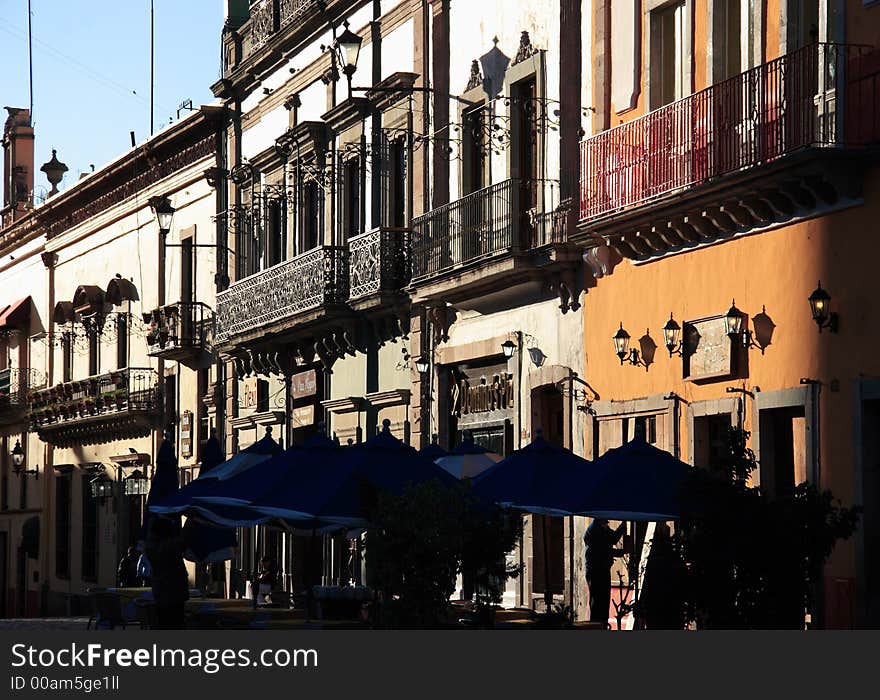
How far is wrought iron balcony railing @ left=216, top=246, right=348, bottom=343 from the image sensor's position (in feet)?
96.7

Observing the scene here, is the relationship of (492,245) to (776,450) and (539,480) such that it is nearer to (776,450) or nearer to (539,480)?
(776,450)

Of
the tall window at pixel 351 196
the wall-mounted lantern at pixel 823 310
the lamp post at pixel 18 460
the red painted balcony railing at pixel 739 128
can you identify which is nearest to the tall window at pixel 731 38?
the red painted balcony railing at pixel 739 128

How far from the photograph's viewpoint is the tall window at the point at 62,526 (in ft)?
150

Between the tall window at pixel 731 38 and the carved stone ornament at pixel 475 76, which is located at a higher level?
the carved stone ornament at pixel 475 76

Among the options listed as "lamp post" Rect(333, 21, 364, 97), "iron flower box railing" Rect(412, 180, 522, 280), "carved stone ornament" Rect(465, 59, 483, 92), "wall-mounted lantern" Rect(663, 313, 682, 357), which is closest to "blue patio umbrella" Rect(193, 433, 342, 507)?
"wall-mounted lantern" Rect(663, 313, 682, 357)

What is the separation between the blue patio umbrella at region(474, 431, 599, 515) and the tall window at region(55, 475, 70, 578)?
1119 inches

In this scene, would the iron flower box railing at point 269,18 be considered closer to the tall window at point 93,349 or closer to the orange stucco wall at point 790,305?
the tall window at point 93,349

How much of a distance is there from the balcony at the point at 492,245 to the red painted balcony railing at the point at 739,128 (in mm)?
1496

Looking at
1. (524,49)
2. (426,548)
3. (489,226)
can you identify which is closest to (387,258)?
(489,226)

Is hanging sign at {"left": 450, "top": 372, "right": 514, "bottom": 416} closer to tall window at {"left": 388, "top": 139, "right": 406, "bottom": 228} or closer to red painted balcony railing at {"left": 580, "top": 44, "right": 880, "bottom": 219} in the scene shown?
tall window at {"left": 388, "top": 139, "right": 406, "bottom": 228}

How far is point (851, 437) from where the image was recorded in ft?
58.7
